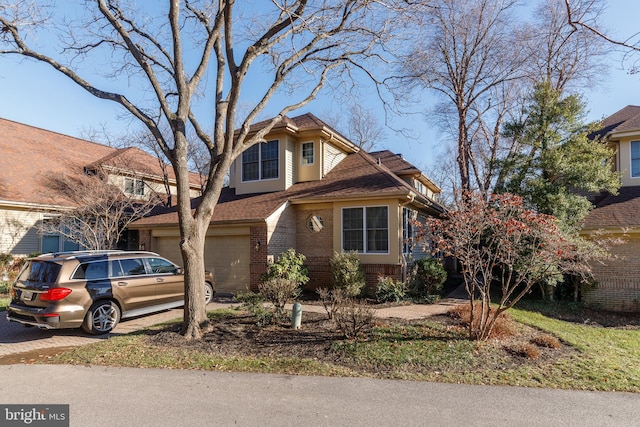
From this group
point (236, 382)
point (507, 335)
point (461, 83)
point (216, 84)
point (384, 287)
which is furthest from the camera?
point (461, 83)

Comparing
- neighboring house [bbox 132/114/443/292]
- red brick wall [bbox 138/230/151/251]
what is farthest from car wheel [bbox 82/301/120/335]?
red brick wall [bbox 138/230/151/251]

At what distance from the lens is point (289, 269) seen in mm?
12203

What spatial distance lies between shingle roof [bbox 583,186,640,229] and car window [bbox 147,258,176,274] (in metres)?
13.6

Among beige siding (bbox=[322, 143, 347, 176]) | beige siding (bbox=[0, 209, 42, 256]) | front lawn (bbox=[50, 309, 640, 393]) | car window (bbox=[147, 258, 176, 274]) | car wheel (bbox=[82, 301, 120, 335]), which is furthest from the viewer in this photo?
beige siding (bbox=[322, 143, 347, 176])

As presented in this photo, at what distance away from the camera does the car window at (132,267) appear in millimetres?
8844

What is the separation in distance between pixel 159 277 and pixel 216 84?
17.0ft

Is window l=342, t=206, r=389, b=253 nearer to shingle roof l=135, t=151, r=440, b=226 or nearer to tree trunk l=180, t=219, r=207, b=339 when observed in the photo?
shingle roof l=135, t=151, r=440, b=226

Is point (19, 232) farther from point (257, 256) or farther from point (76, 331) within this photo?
point (257, 256)

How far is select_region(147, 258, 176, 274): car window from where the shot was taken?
9.56 m

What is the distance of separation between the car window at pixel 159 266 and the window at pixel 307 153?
24.4ft

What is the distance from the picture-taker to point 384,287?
1174 centimetres

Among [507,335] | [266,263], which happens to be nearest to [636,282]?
[507,335]

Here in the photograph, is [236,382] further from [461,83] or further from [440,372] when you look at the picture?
[461,83]

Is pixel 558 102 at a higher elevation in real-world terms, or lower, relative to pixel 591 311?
higher
